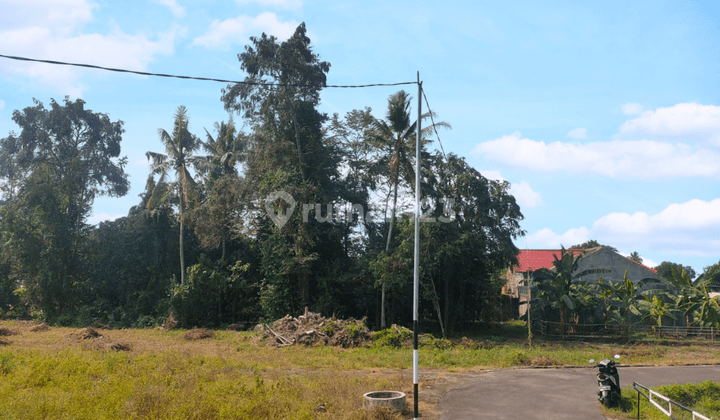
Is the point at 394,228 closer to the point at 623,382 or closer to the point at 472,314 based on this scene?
the point at 472,314

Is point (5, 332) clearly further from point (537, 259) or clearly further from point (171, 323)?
point (537, 259)

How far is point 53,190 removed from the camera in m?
33.5

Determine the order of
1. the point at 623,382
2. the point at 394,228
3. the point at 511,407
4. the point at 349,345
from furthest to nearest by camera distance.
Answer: the point at 394,228 < the point at 349,345 < the point at 623,382 < the point at 511,407

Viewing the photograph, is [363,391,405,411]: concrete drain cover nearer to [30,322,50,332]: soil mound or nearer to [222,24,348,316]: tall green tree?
[222,24,348,316]: tall green tree

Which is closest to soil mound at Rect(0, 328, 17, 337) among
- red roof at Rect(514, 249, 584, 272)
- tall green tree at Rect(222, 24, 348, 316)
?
tall green tree at Rect(222, 24, 348, 316)

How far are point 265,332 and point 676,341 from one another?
20.7 m

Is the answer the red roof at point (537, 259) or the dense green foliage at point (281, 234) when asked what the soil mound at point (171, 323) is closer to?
the dense green foliage at point (281, 234)

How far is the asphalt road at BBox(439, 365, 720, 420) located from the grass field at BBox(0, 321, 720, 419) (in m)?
0.77

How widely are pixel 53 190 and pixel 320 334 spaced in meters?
22.3

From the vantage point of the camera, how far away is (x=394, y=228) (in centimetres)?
2916

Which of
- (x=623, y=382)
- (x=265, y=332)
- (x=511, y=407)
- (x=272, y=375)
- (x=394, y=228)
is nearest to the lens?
(x=511, y=407)

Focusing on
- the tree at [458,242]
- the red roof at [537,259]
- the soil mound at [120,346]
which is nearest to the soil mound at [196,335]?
the soil mound at [120,346]

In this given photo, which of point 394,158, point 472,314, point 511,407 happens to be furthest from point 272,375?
point 472,314

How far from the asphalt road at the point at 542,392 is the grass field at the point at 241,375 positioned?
2.53 feet
